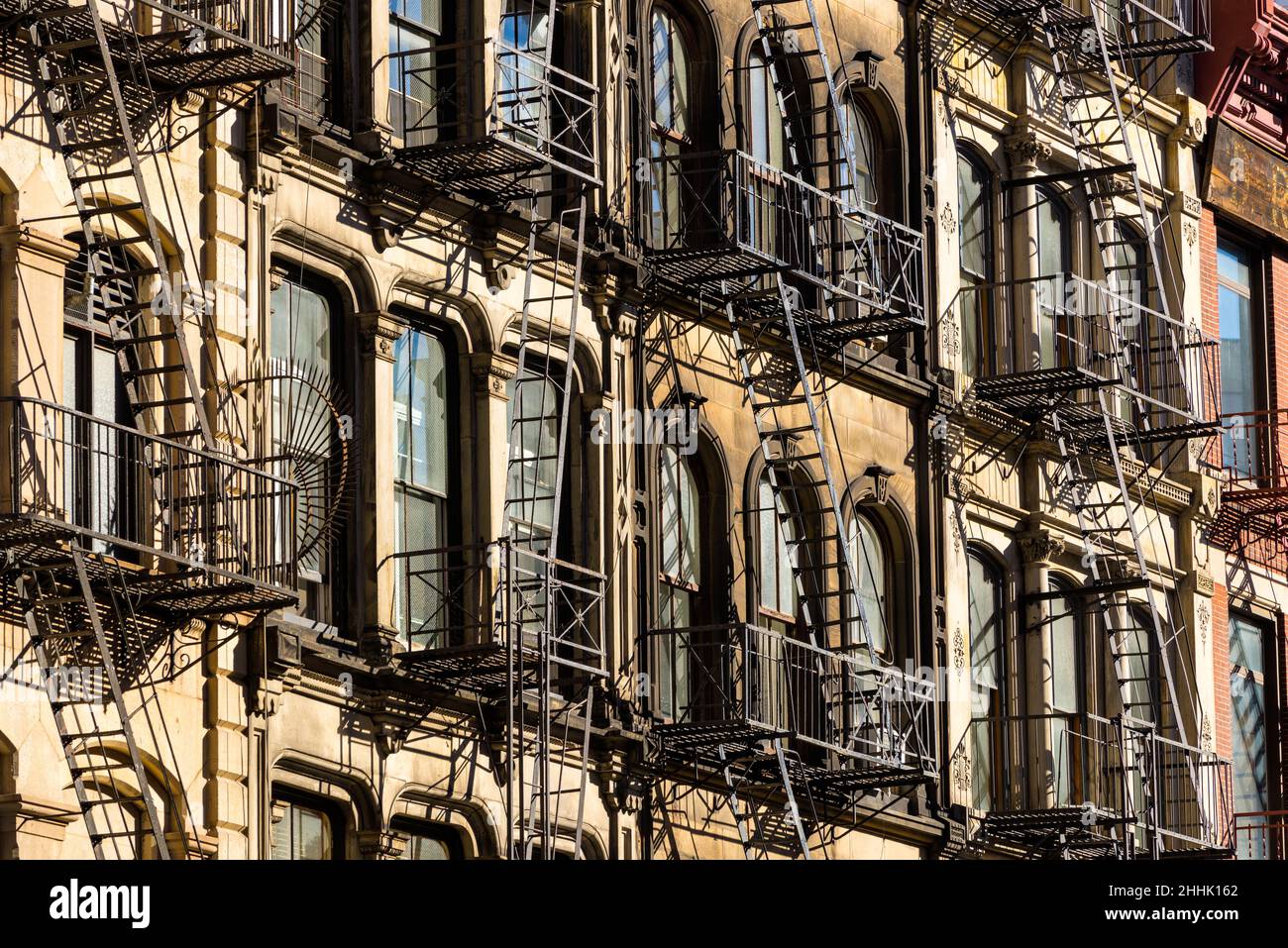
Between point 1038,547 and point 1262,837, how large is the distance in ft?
17.6

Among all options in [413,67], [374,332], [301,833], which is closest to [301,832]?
[301,833]

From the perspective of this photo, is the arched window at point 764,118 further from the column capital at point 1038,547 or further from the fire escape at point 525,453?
the column capital at point 1038,547

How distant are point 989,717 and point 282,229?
11455 mm

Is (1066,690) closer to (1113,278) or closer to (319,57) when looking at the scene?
(1113,278)

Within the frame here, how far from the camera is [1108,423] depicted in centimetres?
3800

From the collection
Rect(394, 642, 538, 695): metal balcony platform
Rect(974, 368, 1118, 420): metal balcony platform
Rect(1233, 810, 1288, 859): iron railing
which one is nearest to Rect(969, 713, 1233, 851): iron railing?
Rect(1233, 810, 1288, 859): iron railing

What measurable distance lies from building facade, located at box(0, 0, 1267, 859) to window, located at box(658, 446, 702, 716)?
0.06 meters

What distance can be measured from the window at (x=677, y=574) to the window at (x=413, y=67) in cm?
421

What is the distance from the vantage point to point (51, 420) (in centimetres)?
2517

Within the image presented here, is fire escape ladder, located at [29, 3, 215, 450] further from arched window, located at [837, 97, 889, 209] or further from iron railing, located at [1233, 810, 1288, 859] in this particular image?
iron railing, located at [1233, 810, 1288, 859]

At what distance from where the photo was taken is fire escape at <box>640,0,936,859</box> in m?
32.3

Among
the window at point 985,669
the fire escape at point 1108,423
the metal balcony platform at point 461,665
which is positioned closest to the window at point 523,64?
the metal balcony platform at point 461,665

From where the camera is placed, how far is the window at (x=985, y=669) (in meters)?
37.1
